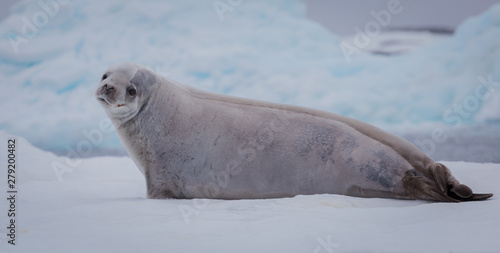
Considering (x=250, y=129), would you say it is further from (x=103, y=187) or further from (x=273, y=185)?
(x=103, y=187)

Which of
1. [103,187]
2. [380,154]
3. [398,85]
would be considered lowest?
[103,187]

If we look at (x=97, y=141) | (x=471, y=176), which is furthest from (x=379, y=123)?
(x=471, y=176)

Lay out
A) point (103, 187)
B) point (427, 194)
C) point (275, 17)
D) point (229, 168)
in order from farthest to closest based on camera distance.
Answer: point (275, 17), point (103, 187), point (229, 168), point (427, 194)

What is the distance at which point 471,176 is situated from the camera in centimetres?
250

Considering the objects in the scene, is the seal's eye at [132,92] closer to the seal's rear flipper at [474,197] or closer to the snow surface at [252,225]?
the snow surface at [252,225]

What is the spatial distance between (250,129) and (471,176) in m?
1.27

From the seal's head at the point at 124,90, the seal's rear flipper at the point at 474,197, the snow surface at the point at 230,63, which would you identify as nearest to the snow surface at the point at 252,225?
the seal's rear flipper at the point at 474,197

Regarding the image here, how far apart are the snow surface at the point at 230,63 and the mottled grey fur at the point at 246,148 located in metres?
5.84

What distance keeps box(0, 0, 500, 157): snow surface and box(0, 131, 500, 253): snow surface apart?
6197 mm

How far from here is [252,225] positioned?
1.57 metres

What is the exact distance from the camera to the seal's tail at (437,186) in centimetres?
190

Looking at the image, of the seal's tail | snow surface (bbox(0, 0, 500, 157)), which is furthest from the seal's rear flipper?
snow surface (bbox(0, 0, 500, 157))

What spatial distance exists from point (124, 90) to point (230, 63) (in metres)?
7.44

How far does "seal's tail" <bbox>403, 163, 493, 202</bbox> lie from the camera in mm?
1896
